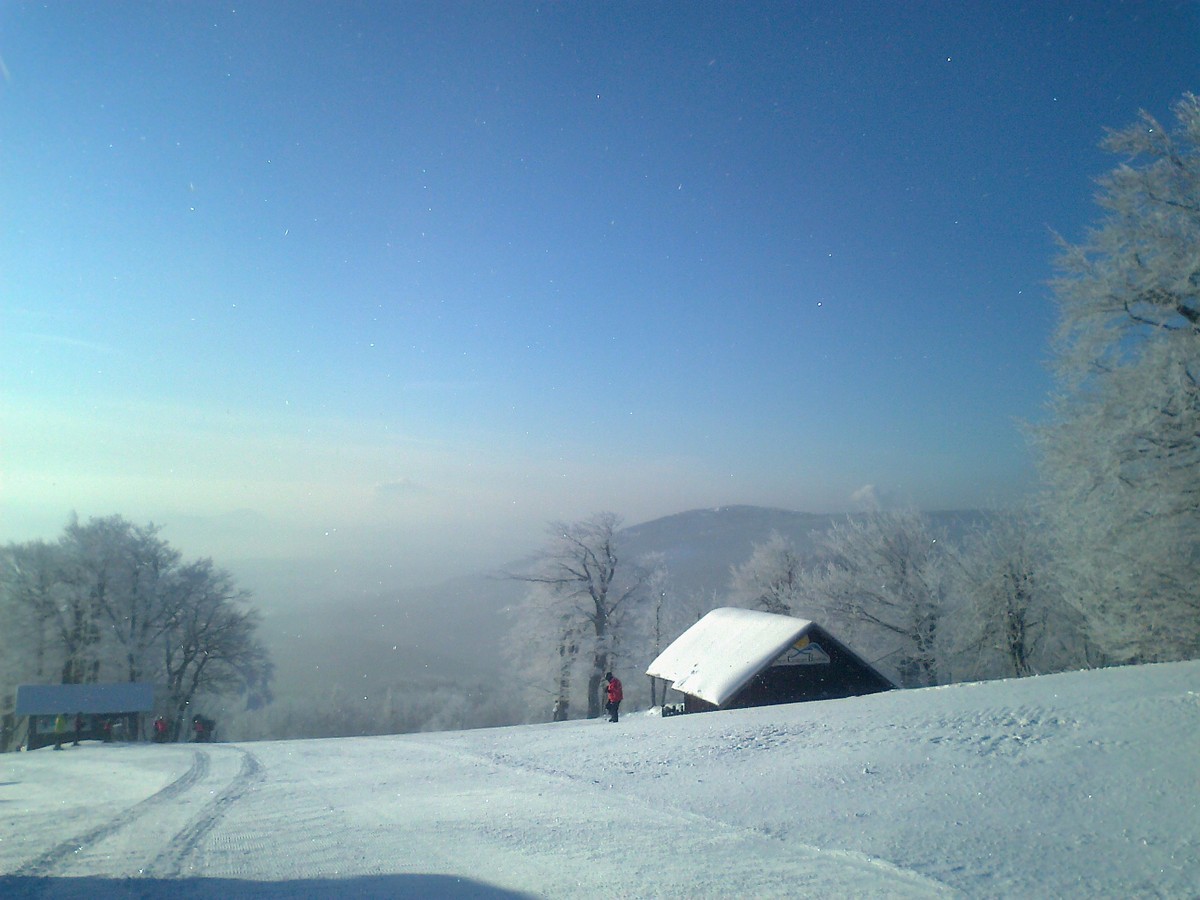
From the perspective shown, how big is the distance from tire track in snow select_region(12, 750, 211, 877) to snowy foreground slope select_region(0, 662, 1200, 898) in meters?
0.04

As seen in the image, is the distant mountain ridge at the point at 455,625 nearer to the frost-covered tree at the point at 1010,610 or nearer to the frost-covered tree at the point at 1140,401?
the frost-covered tree at the point at 1010,610

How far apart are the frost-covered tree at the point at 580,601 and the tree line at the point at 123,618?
1709 cm

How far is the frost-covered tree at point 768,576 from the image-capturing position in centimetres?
4822

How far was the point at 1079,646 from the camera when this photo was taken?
113 ft

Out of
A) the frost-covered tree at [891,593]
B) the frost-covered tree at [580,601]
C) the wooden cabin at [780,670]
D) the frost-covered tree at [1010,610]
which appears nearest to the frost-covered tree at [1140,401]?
the wooden cabin at [780,670]

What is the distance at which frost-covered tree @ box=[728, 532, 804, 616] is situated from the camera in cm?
4822

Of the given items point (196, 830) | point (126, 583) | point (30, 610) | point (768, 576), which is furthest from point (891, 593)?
point (30, 610)

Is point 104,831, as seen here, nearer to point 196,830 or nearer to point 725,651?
point 196,830

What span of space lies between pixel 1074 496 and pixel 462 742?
14974 millimetres

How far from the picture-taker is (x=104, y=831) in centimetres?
827

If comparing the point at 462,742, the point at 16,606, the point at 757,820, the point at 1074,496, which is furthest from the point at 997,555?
the point at 16,606

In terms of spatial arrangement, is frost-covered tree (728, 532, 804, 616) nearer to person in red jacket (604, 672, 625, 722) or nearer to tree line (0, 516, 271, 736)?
person in red jacket (604, 672, 625, 722)

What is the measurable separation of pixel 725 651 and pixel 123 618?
32.8 metres

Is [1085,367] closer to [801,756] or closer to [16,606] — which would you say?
[801,756]
